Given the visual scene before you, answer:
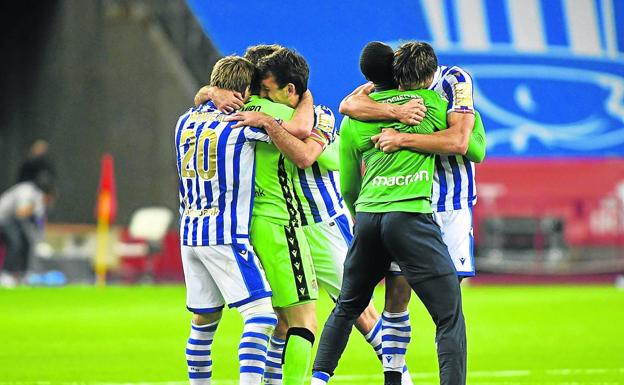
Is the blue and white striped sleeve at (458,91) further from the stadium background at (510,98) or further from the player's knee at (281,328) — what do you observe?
the stadium background at (510,98)

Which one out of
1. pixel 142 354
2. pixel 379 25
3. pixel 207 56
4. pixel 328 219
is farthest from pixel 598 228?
pixel 328 219

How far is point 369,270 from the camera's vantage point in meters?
6.83

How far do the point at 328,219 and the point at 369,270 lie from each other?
99cm

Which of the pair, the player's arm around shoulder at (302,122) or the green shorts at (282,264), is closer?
the player's arm around shoulder at (302,122)

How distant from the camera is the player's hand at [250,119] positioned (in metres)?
6.90

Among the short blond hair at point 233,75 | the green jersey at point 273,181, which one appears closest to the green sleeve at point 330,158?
the green jersey at point 273,181

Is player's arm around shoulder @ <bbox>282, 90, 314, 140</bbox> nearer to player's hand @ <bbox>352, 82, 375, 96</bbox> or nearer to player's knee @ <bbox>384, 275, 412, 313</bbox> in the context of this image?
player's hand @ <bbox>352, 82, 375, 96</bbox>

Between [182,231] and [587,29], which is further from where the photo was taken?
[587,29]

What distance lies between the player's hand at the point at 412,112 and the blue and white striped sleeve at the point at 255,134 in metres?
0.73

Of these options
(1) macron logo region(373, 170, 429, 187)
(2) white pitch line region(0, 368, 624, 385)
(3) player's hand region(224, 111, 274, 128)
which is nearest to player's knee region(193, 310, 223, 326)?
(3) player's hand region(224, 111, 274, 128)

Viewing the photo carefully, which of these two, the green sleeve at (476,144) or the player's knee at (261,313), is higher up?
the green sleeve at (476,144)

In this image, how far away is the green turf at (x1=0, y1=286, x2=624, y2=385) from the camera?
31.3ft

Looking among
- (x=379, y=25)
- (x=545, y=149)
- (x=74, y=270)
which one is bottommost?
(x=74, y=270)

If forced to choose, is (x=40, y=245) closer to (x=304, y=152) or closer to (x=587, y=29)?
(x=587, y=29)
